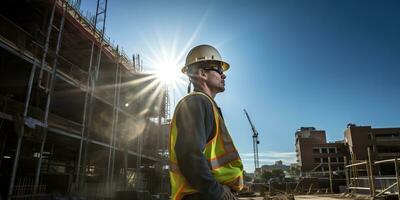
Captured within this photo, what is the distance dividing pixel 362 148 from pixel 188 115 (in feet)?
232

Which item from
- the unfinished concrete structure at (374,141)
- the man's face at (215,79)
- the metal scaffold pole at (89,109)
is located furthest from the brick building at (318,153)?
the man's face at (215,79)

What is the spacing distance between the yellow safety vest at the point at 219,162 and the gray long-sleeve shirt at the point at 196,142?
69mm

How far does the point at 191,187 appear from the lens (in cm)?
169

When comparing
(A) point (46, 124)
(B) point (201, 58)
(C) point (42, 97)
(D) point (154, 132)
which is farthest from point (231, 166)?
(D) point (154, 132)

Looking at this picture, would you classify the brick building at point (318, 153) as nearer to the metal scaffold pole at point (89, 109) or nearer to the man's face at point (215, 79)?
the metal scaffold pole at point (89, 109)

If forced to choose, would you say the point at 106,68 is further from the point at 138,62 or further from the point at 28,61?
the point at 28,61

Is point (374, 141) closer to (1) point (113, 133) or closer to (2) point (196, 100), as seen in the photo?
(1) point (113, 133)

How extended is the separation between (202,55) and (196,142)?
36.7 inches

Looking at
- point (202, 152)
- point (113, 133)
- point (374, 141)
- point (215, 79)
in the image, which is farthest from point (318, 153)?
point (202, 152)

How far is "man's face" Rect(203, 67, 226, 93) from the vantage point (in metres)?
2.24

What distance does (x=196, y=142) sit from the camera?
166 cm

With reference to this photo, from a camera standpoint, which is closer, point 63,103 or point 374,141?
point 63,103

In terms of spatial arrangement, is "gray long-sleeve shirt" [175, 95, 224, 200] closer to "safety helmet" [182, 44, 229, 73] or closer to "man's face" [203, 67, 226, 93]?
"man's face" [203, 67, 226, 93]

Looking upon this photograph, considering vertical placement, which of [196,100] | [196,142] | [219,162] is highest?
[196,100]
